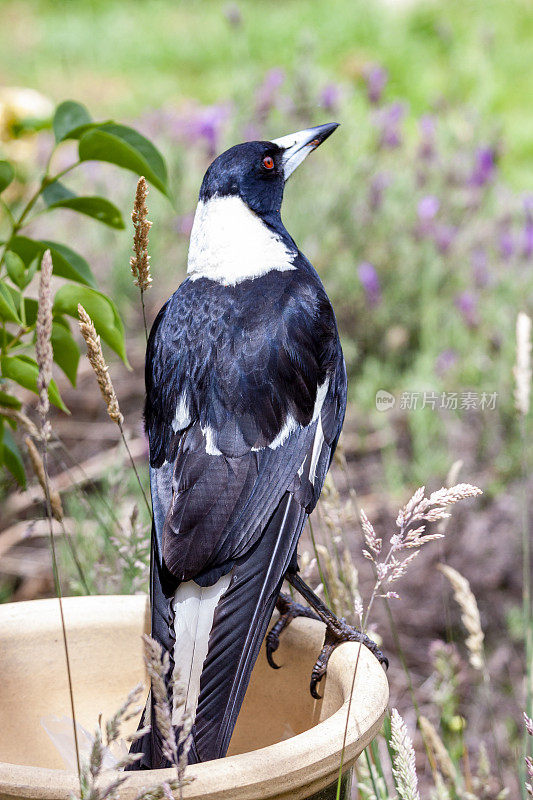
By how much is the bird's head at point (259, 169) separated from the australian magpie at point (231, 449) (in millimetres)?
61

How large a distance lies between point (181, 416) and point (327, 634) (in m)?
0.32

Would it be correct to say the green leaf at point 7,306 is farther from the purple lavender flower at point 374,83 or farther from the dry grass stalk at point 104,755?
the purple lavender flower at point 374,83

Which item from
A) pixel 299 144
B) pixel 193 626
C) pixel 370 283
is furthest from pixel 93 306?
pixel 370 283

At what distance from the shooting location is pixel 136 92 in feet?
21.1

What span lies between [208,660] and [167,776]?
179mm

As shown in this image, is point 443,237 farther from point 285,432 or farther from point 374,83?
point 285,432

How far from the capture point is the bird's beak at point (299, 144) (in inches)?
59.6

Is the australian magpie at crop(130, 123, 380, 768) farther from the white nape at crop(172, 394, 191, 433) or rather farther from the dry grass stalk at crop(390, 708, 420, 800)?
the dry grass stalk at crop(390, 708, 420, 800)

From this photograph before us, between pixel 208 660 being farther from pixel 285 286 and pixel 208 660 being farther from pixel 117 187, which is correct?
pixel 117 187

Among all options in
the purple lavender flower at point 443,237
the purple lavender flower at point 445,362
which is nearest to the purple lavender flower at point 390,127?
the purple lavender flower at point 443,237

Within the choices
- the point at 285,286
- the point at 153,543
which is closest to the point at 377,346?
the point at 285,286

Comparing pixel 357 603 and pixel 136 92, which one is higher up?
pixel 136 92

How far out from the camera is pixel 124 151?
1210 mm

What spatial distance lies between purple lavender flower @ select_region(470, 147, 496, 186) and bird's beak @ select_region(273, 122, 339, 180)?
1.56 m
